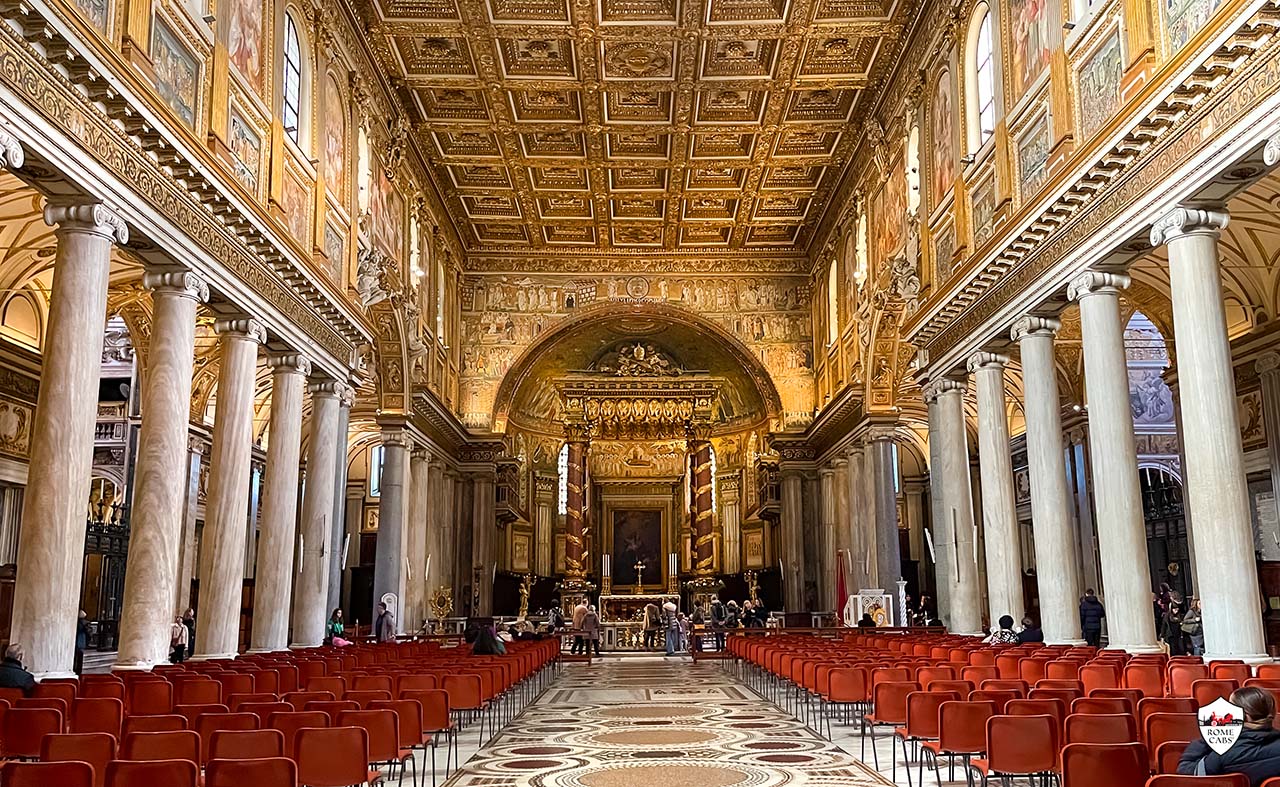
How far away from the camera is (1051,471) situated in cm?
1747

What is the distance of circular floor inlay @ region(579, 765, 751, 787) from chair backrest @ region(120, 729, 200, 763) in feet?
12.4

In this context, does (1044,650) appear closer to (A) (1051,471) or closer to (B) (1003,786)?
(A) (1051,471)

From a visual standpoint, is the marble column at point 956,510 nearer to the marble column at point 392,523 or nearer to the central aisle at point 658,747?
the central aisle at point 658,747

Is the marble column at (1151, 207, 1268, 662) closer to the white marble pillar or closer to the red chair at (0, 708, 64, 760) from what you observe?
the red chair at (0, 708, 64, 760)

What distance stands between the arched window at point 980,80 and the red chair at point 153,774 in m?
17.9

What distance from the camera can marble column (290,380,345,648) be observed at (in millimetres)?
21359

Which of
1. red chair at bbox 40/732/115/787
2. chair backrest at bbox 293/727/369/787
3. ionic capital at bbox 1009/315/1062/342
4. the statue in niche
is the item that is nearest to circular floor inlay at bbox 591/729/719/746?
chair backrest at bbox 293/727/369/787

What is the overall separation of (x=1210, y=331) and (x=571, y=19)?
15.3m

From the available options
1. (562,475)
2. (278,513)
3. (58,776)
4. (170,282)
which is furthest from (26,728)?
(562,475)

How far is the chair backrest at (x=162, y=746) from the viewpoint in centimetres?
636

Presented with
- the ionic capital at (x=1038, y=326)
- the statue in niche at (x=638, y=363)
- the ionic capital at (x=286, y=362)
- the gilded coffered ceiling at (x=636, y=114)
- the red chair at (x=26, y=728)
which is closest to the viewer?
the red chair at (x=26, y=728)

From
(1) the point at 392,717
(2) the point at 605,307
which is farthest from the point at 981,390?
(2) the point at 605,307

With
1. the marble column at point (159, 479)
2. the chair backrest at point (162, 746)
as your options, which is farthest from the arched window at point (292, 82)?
the chair backrest at point (162, 746)

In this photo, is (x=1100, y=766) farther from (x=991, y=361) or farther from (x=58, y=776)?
(x=991, y=361)
